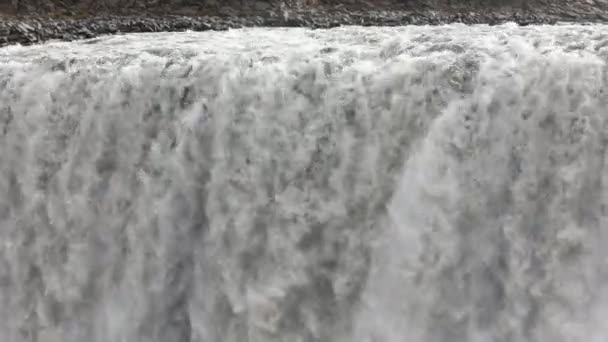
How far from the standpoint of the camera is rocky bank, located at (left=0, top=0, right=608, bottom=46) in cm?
480

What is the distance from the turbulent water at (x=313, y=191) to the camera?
2578 millimetres

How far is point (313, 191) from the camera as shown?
2.87 m

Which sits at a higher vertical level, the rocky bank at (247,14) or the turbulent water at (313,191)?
the rocky bank at (247,14)

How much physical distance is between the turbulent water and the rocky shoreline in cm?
131

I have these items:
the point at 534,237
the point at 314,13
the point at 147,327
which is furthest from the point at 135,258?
the point at 314,13

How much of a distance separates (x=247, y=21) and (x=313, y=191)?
94.2 inches

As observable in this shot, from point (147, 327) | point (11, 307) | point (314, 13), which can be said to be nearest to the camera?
point (147, 327)

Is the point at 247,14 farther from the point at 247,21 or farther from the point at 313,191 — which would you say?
the point at 313,191

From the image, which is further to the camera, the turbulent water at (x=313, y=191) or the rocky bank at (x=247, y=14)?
the rocky bank at (x=247, y=14)

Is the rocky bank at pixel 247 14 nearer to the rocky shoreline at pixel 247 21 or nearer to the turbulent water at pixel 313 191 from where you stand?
the rocky shoreline at pixel 247 21

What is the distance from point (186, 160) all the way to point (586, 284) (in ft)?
5.55

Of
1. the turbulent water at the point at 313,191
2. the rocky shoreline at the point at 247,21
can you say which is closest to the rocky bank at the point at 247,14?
the rocky shoreline at the point at 247,21

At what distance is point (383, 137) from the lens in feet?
9.11

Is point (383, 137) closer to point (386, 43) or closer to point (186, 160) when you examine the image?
point (386, 43)
